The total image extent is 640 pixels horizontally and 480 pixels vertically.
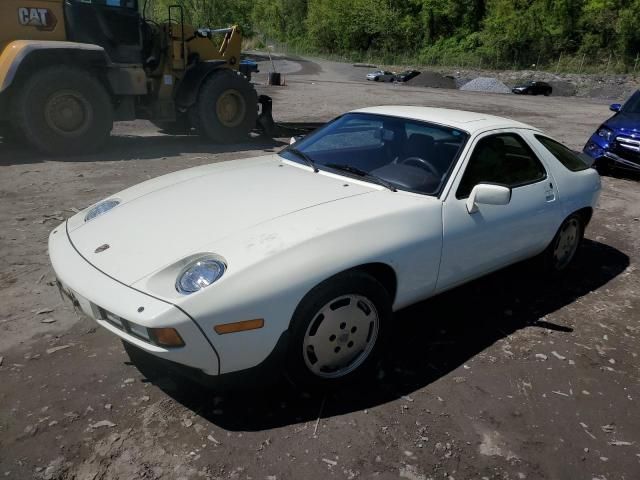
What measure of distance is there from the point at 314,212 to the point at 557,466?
5.51 feet

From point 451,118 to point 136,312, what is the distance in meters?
2.55

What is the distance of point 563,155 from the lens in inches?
177

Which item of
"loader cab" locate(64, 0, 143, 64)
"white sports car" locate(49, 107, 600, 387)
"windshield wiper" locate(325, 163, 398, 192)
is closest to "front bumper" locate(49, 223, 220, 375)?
"white sports car" locate(49, 107, 600, 387)

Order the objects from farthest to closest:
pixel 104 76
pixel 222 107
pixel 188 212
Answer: pixel 222 107 → pixel 104 76 → pixel 188 212

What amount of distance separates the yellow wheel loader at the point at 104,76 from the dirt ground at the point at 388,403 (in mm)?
4430

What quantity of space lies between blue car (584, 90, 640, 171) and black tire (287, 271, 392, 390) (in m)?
6.67

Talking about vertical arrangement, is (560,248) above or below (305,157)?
below

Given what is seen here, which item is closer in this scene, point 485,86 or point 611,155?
point 611,155

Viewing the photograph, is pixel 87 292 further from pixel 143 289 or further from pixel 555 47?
pixel 555 47

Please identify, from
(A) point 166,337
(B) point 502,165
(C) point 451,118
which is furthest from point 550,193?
(A) point 166,337

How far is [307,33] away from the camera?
8300 centimetres

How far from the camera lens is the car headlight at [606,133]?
8849 mm

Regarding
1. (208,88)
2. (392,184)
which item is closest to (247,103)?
(208,88)

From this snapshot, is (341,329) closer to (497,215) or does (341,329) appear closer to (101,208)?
(497,215)
